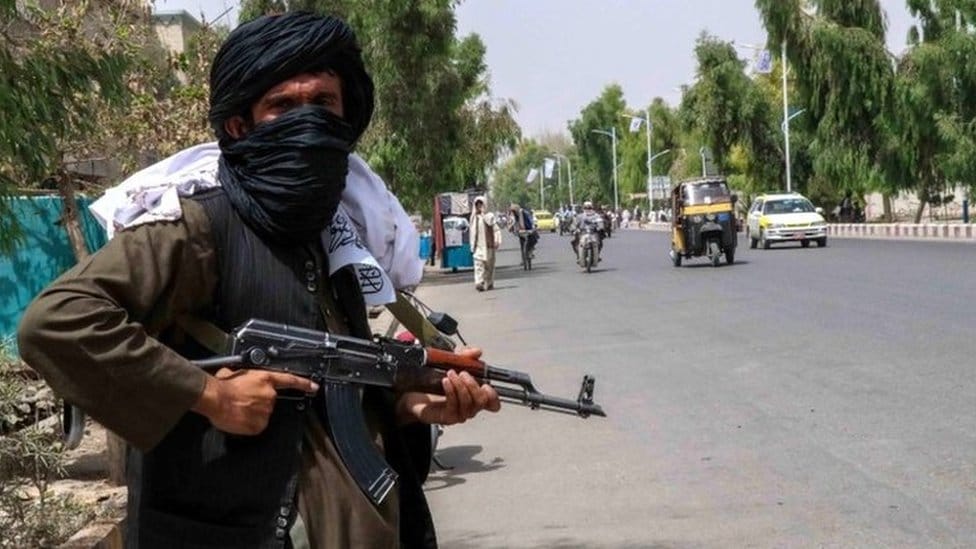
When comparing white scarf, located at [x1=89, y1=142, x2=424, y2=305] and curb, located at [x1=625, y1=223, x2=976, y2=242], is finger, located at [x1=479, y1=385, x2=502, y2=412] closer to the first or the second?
white scarf, located at [x1=89, y1=142, x2=424, y2=305]

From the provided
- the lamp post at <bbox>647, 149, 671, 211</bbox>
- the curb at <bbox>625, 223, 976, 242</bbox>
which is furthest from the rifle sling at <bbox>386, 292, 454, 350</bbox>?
the lamp post at <bbox>647, 149, 671, 211</bbox>

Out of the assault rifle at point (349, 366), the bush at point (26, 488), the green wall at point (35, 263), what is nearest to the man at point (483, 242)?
the green wall at point (35, 263)

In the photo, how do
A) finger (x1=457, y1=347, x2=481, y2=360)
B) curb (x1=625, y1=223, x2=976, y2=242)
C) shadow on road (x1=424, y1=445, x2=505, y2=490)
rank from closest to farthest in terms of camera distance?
1. finger (x1=457, y1=347, x2=481, y2=360)
2. shadow on road (x1=424, y1=445, x2=505, y2=490)
3. curb (x1=625, y1=223, x2=976, y2=242)

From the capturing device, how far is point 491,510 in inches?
A: 251

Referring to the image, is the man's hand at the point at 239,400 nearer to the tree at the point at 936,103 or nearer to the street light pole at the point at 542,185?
the tree at the point at 936,103

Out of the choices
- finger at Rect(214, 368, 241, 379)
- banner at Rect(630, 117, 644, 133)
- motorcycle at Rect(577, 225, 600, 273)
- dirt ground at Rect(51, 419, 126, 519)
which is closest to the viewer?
finger at Rect(214, 368, 241, 379)

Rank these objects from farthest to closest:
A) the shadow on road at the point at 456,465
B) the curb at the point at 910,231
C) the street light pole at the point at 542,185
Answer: the street light pole at the point at 542,185 < the curb at the point at 910,231 < the shadow on road at the point at 456,465

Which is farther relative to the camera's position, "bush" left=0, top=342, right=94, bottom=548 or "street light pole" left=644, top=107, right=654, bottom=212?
"street light pole" left=644, top=107, right=654, bottom=212

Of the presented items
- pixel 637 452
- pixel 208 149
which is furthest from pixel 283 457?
pixel 637 452

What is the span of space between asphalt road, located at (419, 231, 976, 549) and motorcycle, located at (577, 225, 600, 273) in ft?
37.2

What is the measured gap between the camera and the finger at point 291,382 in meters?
2.07

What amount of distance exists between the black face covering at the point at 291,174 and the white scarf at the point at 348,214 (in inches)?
3.4

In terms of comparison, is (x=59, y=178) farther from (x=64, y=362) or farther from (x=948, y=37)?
(x=948, y=37)

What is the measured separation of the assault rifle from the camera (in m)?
2.07
